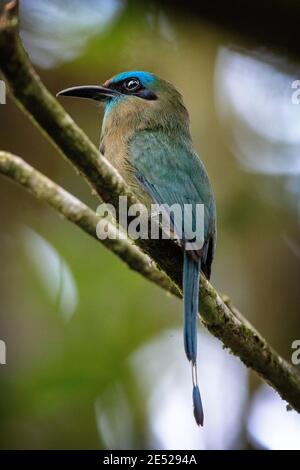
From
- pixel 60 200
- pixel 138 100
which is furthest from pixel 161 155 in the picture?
pixel 60 200

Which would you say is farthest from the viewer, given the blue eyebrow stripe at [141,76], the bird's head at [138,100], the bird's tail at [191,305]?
the blue eyebrow stripe at [141,76]

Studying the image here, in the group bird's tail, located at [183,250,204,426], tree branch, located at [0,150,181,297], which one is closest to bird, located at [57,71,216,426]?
bird's tail, located at [183,250,204,426]

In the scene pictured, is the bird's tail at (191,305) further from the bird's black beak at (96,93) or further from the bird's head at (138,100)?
the bird's black beak at (96,93)

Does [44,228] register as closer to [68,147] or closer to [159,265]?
[159,265]

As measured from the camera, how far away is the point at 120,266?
5543 mm

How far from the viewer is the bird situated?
3135 mm

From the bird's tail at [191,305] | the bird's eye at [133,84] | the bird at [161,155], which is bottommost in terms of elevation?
the bird's tail at [191,305]

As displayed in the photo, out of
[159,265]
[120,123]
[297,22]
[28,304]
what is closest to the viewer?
[297,22]

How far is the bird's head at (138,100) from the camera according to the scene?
4316 mm

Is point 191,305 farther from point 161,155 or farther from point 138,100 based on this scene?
point 138,100

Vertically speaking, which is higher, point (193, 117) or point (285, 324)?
point (193, 117)

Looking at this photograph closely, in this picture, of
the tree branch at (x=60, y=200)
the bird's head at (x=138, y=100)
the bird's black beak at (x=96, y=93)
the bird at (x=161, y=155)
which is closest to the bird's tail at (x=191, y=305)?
the bird at (x=161, y=155)
